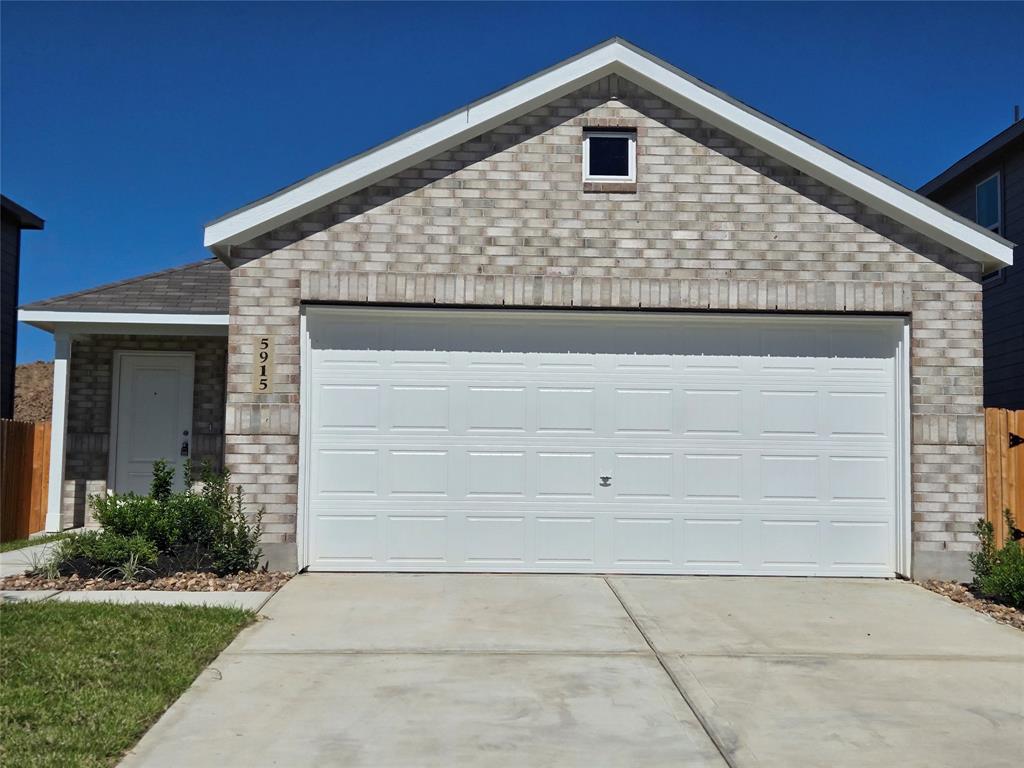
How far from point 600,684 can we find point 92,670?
326 cm

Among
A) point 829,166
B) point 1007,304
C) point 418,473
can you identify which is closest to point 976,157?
point 1007,304

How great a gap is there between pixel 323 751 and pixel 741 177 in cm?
743

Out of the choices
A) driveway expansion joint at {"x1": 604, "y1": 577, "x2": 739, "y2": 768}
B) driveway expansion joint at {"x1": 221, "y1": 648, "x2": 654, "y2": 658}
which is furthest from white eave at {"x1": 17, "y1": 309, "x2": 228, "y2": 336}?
driveway expansion joint at {"x1": 604, "y1": 577, "x2": 739, "y2": 768}

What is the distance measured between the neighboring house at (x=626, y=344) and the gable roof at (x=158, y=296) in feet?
10.6

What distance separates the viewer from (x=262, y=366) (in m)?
9.48

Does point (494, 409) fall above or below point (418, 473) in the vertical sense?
above

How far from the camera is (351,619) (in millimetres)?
7500

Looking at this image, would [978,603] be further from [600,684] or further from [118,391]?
[118,391]

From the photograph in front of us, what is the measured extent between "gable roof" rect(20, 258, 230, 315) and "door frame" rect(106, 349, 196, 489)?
33.9 inches

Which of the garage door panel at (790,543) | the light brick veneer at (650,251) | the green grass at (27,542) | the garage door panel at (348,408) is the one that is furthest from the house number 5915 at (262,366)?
the garage door panel at (790,543)

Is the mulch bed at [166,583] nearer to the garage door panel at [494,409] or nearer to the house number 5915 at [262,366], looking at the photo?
the house number 5915 at [262,366]

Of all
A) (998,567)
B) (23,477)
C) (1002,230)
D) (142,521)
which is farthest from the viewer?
(1002,230)

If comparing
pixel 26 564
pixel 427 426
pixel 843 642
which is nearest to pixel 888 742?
pixel 843 642

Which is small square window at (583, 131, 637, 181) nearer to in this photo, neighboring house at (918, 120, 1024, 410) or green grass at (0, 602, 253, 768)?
green grass at (0, 602, 253, 768)
